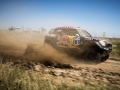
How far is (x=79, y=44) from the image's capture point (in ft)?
24.5

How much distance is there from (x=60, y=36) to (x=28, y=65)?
9.04ft

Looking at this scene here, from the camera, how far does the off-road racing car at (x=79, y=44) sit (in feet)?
23.6

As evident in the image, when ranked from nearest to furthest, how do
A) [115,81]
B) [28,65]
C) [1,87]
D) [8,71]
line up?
[1,87], [8,71], [115,81], [28,65]

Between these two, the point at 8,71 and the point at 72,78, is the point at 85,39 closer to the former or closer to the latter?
the point at 72,78

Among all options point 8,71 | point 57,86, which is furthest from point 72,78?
point 8,71

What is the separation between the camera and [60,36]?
8.05 meters

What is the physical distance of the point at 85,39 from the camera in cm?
738

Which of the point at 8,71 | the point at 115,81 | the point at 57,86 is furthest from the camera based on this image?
the point at 115,81

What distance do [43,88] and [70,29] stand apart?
16.5ft

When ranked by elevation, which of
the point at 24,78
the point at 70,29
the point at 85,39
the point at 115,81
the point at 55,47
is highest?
the point at 70,29

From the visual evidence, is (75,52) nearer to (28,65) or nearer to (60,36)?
(60,36)

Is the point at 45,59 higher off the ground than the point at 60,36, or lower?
lower

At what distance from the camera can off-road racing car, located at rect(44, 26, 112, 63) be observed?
7180 mm

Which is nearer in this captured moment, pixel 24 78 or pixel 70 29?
pixel 24 78
